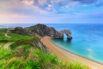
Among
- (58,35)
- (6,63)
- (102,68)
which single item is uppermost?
(6,63)

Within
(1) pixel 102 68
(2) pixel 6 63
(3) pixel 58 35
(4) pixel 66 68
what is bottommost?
(1) pixel 102 68

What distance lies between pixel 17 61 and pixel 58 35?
39.8 m

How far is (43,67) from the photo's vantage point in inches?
154

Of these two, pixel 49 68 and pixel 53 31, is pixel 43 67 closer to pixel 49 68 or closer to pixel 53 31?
pixel 49 68

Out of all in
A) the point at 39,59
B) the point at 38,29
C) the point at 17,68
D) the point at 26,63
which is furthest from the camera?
the point at 38,29

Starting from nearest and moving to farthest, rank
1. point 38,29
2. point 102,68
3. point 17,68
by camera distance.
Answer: point 17,68 < point 102,68 < point 38,29

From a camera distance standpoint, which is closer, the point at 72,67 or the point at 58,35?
the point at 72,67

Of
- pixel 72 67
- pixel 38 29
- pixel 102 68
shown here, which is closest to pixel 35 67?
pixel 72 67

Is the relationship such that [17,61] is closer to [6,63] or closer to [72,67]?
[6,63]

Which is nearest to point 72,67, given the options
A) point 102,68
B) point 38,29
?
point 102,68

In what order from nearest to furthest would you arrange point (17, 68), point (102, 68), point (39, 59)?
point (17, 68), point (39, 59), point (102, 68)

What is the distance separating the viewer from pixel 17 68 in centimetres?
354

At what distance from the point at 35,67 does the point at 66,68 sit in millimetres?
1569

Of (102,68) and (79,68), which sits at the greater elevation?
(79,68)
